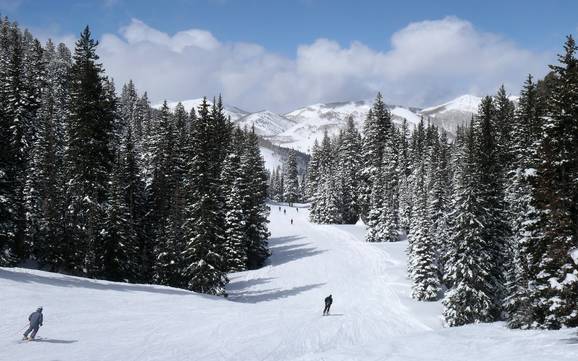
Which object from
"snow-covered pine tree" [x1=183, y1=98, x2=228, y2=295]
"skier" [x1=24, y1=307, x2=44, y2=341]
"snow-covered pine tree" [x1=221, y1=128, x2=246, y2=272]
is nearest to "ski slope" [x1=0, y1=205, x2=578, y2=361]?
"skier" [x1=24, y1=307, x2=44, y2=341]

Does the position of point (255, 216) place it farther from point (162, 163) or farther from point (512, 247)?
point (512, 247)

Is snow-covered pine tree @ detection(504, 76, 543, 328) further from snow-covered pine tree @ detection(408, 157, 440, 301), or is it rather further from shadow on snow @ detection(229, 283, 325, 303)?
shadow on snow @ detection(229, 283, 325, 303)

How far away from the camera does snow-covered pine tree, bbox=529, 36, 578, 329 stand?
20.3 metres

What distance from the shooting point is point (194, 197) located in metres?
36.8

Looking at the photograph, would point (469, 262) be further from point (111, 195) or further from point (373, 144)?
point (373, 144)

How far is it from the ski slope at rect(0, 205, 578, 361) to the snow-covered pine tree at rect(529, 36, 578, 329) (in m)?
2.66

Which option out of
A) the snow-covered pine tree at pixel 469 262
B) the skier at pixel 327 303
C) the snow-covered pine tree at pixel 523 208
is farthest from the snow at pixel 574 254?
the skier at pixel 327 303

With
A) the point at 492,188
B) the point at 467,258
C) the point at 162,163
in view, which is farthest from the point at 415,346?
the point at 162,163

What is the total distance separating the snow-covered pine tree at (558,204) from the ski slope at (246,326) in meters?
2.66

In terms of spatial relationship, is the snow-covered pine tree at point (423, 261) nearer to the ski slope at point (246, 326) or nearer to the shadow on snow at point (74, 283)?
the ski slope at point (246, 326)

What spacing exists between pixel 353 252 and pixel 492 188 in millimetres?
26883

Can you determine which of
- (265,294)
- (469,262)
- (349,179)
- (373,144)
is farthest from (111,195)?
(349,179)

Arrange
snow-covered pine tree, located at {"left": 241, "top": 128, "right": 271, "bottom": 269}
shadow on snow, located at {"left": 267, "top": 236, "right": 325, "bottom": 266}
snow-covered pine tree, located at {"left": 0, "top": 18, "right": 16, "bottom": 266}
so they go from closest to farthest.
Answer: snow-covered pine tree, located at {"left": 0, "top": 18, "right": 16, "bottom": 266} < snow-covered pine tree, located at {"left": 241, "top": 128, "right": 271, "bottom": 269} < shadow on snow, located at {"left": 267, "top": 236, "right": 325, "bottom": 266}

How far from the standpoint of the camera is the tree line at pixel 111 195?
103 ft
